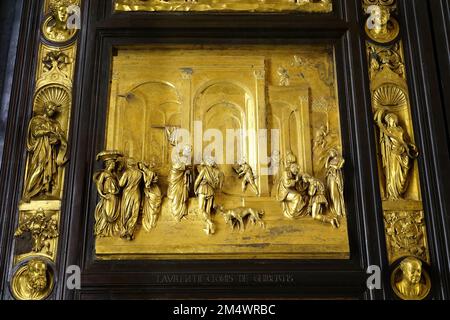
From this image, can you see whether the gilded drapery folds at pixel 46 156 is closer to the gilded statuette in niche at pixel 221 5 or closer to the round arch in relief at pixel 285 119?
the gilded statuette in niche at pixel 221 5

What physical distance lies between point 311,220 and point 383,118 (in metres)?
1.54

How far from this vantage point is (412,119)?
21.9ft

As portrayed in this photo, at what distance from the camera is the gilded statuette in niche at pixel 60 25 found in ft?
22.9

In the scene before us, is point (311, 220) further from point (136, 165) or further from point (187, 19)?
point (187, 19)

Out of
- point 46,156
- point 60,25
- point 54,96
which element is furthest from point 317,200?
point 60,25

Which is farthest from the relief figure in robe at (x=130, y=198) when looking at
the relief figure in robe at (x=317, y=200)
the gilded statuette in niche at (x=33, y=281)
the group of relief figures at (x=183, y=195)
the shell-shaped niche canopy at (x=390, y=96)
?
the shell-shaped niche canopy at (x=390, y=96)

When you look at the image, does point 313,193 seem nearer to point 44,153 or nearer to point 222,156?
point 222,156

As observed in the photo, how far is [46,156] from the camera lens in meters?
6.39

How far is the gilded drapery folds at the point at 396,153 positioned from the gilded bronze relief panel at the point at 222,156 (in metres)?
0.51

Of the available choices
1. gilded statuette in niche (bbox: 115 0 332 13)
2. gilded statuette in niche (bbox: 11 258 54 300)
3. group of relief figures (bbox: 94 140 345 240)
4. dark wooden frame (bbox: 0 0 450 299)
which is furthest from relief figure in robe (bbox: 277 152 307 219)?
Result: gilded statuette in niche (bbox: 11 258 54 300)

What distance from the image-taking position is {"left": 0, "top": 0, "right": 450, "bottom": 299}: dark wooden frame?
5.92 metres

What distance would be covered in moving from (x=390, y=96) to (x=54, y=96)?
4.03 metres

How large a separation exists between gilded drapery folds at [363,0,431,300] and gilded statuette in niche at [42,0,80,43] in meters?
3.69

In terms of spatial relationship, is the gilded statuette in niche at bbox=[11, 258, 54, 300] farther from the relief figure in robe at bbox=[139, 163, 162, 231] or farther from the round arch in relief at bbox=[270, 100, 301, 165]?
the round arch in relief at bbox=[270, 100, 301, 165]
